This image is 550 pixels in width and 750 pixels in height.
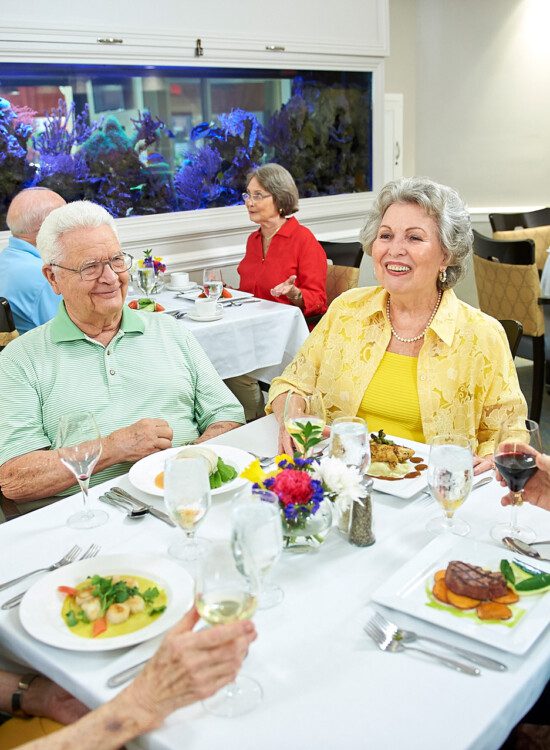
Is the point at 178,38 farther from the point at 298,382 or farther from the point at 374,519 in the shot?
the point at 374,519

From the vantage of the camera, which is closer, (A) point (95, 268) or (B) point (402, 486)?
(B) point (402, 486)

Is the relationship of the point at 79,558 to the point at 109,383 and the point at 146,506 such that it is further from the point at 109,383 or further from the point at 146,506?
the point at 109,383

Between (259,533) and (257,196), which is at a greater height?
(257,196)

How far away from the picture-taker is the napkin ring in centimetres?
132

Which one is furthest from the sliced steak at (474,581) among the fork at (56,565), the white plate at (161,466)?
the fork at (56,565)

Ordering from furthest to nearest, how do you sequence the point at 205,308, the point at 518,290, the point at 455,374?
1. the point at 518,290
2. the point at 205,308
3. the point at 455,374

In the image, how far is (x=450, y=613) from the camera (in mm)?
1160

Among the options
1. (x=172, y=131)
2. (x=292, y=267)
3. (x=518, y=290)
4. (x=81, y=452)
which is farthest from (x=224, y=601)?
(x=172, y=131)

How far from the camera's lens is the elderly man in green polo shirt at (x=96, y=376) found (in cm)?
191

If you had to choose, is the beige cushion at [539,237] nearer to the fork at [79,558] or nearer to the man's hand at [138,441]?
the man's hand at [138,441]

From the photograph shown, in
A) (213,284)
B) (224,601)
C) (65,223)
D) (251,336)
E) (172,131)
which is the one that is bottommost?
(251,336)

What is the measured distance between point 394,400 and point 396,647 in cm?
105

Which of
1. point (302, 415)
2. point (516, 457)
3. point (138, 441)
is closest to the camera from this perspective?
point (516, 457)

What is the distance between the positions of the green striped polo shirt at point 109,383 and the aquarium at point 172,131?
2.62m
